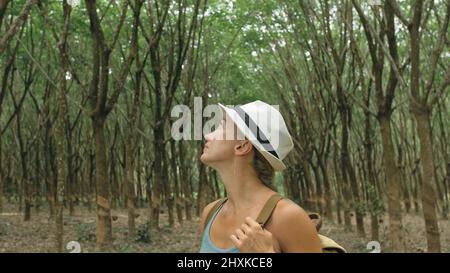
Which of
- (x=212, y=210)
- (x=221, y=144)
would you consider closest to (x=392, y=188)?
(x=212, y=210)

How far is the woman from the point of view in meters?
1.91

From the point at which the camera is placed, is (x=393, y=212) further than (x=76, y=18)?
No

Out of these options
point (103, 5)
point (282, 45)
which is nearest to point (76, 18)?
point (103, 5)

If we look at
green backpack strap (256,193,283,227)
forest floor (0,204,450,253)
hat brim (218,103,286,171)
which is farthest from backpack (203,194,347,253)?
forest floor (0,204,450,253)

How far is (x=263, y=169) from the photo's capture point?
2154 mm

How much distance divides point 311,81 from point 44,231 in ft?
30.2

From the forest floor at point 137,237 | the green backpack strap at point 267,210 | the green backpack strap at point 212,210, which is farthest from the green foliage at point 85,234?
the green backpack strap at point 267,210

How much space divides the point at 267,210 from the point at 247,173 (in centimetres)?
26

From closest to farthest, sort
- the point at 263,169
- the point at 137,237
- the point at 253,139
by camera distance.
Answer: the point at 253,139 < the point at 263,169 < the point at 137,237

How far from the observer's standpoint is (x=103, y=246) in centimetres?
999

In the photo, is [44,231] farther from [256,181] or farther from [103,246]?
[256,181]

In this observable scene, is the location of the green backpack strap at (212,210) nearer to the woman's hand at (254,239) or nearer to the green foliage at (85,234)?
the woman's hand at (254,239)

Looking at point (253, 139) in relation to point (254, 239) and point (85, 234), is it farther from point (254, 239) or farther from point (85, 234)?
point (85, 234)
